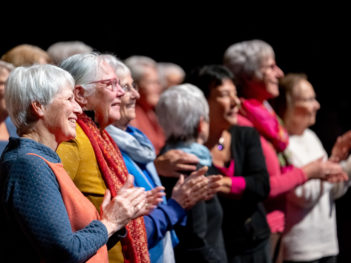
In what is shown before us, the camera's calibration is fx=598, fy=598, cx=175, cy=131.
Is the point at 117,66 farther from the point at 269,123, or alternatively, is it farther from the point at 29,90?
the point at 269,123

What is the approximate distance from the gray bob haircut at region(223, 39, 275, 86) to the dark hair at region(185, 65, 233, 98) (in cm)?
49

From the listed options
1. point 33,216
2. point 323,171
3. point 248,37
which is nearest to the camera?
point 33,216

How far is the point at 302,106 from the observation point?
4.20 m

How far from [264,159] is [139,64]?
1591 mm

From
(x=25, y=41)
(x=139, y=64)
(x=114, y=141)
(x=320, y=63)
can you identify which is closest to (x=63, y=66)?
(x=114, y=141)

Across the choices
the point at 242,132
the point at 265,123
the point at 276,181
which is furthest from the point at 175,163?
the point at 265,123

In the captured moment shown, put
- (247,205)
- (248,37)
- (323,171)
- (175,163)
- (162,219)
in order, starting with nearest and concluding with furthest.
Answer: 1. (162,219)
2. (175,163)
3. (247,205)
4. (323,171)
5. (248,37)

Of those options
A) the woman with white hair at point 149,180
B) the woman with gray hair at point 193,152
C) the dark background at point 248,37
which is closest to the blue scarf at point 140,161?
the woman with white hair at point 149,180

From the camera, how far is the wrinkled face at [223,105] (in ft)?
11.2

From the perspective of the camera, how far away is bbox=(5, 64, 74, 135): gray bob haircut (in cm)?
194

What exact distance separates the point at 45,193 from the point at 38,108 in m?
0.32

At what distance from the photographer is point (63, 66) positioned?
7.64 ft

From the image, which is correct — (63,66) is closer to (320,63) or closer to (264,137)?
(264,137)

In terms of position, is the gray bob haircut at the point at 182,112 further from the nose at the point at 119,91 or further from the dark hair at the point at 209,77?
the nose at the point at 119,91
